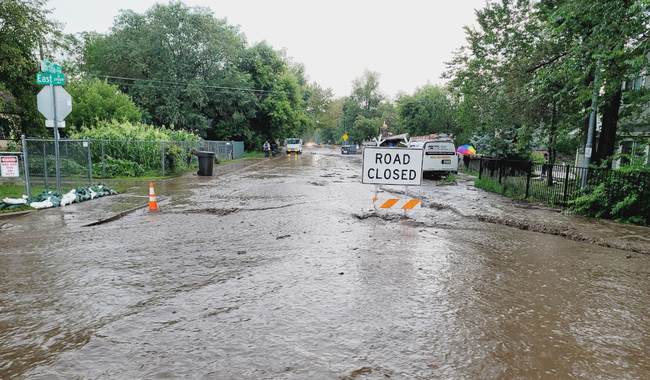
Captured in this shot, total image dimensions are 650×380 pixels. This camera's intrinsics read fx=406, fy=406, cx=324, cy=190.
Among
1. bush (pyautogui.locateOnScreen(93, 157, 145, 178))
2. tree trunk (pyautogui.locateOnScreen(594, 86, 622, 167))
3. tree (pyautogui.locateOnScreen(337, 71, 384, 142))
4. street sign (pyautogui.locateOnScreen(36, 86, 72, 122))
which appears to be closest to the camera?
street sign (pyautogui.locateOnScreen(36, 86, 72, 122))

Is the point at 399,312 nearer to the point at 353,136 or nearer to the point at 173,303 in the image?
the point at 173,303

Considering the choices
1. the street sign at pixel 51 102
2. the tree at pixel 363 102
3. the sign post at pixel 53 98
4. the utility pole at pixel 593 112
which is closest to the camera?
the utility pole at pixel 593 112

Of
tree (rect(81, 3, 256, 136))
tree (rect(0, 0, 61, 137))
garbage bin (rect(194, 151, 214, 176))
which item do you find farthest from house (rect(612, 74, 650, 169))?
tree (rect(81, 3, 256, 136))

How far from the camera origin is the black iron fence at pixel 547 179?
36.4 feet

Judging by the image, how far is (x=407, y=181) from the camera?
9.57 m

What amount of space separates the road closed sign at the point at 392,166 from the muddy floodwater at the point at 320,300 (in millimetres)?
1051

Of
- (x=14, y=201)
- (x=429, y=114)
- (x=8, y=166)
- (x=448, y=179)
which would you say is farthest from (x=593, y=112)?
(x=429, y=114)

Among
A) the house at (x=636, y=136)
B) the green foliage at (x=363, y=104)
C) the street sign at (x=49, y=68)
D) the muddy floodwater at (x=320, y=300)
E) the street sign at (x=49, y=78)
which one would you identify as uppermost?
the green foliage at (x=363, y=104)

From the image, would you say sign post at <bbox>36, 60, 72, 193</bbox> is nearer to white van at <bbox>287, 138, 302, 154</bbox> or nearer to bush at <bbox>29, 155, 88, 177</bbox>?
bush at <bbox>29, 155, 88, 177</bbox>

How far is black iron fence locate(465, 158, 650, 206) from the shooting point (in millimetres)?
11102

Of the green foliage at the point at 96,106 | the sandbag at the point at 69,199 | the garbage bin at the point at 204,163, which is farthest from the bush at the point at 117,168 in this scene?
the green foliage at the point at 96,106

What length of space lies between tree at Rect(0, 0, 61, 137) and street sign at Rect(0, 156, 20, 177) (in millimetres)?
11380

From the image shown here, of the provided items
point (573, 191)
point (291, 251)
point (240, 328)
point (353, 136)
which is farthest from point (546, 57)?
point (353, 136)

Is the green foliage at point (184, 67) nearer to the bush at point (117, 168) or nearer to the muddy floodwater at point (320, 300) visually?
→ the bush at point (117, 168)
